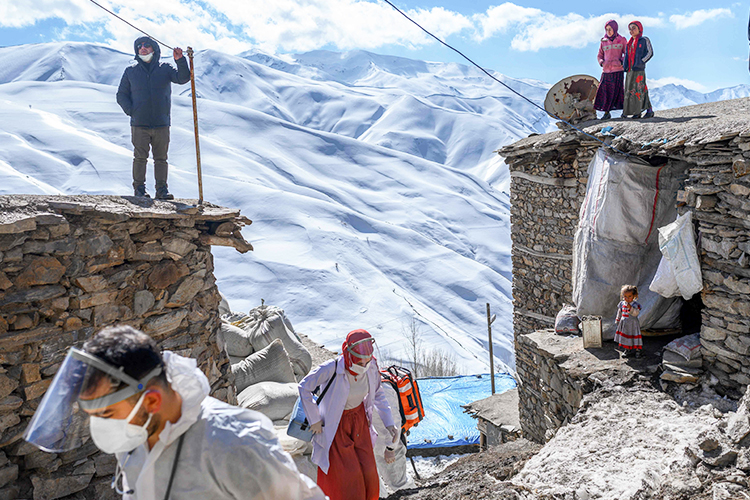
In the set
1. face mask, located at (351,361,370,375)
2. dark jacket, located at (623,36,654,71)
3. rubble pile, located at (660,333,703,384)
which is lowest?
rubble pile, located at (660,333,703,384)

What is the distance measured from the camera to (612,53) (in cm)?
734

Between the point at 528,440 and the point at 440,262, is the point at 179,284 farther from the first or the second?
the point at 440,262

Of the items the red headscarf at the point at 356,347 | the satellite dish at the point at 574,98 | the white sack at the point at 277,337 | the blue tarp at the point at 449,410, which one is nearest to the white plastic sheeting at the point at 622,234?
the satellite dish at the point at 574,98

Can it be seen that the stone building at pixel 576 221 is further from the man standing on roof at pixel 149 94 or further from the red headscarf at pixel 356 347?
the man standing on roof at pixel 149 94

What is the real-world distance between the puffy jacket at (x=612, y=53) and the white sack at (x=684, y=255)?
A: 360 centimetres

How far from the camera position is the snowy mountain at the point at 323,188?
2170 centimetres

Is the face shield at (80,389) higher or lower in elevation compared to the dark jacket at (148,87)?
lower

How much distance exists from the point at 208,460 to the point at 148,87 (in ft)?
14.3

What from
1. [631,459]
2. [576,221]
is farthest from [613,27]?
[631,459]

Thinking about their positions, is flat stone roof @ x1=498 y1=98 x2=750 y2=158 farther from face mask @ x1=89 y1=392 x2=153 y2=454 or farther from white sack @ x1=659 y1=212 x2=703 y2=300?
face mask @ x1=89 y1=392 x2=153 y2=454

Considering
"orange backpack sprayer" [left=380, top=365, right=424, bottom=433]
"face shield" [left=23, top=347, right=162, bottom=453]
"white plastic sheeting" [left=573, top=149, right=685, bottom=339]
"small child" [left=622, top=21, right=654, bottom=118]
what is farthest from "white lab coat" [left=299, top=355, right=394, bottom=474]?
"small child" [left=622, top=21, right=654, bottom=118]

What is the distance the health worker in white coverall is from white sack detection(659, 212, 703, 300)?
414 cm

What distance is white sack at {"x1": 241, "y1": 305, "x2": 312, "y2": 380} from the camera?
862 cm

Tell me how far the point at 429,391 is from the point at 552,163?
690 centimetres
